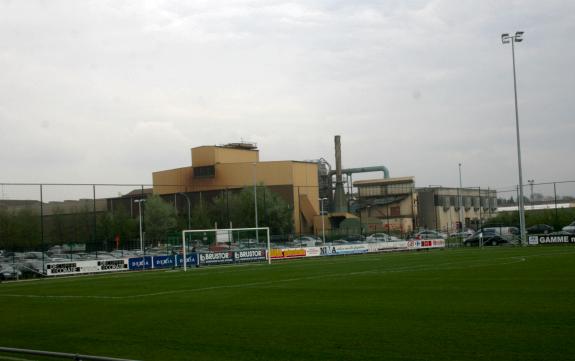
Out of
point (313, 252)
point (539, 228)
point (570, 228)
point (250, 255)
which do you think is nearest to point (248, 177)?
point (313, 252)

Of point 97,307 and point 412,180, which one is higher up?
point 412,180

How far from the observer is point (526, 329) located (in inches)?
528

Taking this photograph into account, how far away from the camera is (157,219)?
286 feet

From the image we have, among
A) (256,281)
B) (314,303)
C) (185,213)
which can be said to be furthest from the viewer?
(185,213)

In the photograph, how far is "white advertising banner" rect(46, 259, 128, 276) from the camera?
45438 mm

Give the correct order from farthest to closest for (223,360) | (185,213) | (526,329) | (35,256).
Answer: (185,213) < (35,256) < (526,329) < (223,360)

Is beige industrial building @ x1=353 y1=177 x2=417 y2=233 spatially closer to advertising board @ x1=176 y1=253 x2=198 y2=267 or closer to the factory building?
the factory building

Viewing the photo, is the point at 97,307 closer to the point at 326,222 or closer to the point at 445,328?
the point at 445,328

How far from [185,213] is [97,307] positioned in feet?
242

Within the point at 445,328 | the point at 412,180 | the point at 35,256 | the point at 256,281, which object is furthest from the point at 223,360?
the point at 412,180

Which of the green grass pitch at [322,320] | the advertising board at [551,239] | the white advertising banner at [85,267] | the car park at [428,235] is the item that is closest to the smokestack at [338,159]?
the car park at [428,235]

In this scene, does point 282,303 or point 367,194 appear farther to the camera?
point 367,194

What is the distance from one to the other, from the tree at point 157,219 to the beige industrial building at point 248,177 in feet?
37.8

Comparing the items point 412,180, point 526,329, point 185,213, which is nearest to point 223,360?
point 526,329
